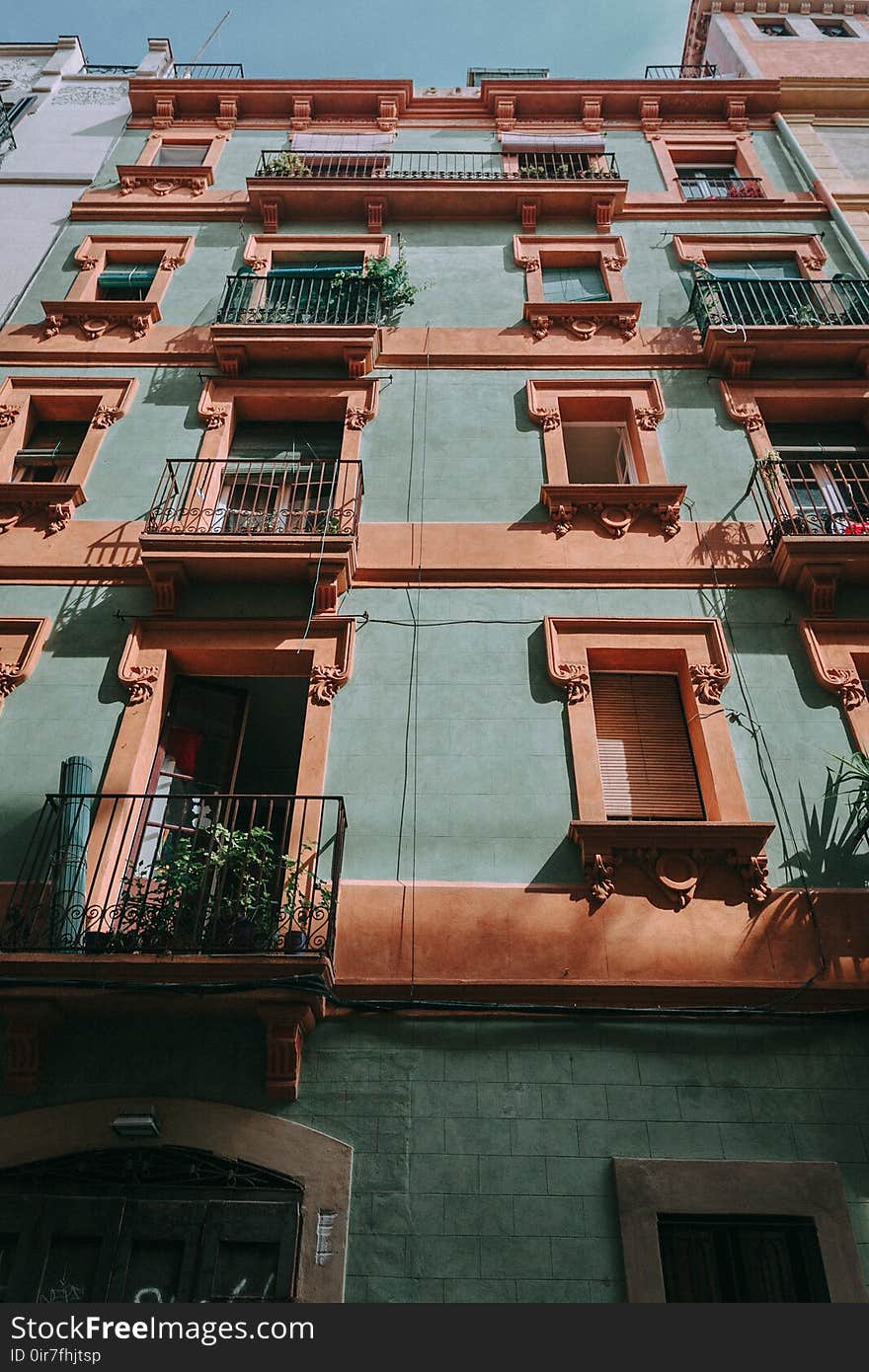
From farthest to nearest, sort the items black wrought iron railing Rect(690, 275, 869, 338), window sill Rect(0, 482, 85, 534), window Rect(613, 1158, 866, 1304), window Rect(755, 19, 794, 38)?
window Rect(755, 19, 794, 38)
black wrought iron railing Rect(690, 275, 869, 338)
window sill Rect(0, 482, 85, 534)
window Rect(613, 1158, 866, 1304)

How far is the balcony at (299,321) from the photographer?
40.9ft

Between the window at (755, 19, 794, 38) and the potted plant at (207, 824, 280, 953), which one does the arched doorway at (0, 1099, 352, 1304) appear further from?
the window at (755, 19, 794, 38)

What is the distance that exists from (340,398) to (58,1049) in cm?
862

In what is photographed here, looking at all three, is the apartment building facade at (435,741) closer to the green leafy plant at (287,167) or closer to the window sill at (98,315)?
the window sill at (98,315)

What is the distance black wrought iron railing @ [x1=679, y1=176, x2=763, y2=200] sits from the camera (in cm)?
1591

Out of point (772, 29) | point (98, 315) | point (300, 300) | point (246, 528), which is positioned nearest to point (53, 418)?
point (98, 315)

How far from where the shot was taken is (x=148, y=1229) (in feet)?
21.6

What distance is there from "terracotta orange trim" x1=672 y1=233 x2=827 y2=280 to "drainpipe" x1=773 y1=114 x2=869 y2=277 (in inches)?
17.2

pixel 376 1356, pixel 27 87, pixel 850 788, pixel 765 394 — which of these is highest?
pixel 27 87

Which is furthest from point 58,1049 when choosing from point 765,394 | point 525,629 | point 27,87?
point 27,87

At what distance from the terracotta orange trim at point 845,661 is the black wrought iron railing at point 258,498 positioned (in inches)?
201

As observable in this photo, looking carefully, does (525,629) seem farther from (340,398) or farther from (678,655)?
(340,398)

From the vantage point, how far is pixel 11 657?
31.9ft

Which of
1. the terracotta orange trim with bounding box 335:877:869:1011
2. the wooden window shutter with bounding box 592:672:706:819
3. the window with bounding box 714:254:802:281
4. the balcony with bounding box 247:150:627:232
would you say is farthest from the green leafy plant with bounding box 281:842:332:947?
the balcony with bounding box 247:150:627:232
